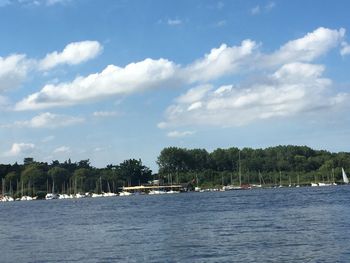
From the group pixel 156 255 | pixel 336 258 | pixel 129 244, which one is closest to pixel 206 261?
pixel 156 255

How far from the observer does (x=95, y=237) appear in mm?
61688

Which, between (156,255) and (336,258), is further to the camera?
(156,255)

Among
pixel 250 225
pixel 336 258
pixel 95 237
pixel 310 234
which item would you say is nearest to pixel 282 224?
pixel 250 225

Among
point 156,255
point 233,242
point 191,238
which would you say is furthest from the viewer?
point 191,238

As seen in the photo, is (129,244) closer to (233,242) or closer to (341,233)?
(233,242)

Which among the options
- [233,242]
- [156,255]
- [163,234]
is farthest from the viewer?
[163,234]

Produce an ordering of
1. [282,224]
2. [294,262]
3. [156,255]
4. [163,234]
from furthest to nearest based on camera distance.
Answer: [282,224], [163,234], [156,255], [294,262]

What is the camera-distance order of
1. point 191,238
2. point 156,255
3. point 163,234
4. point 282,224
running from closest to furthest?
point 156,255 < point 191,238 < point 163,234 < point 282,224

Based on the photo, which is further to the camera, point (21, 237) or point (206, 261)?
point (21, 237)

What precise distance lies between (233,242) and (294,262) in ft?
39.3

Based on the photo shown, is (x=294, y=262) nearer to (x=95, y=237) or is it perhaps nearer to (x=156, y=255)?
(x=156, y=255)

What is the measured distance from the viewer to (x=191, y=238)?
55656mm

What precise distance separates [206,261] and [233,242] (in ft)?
31.9

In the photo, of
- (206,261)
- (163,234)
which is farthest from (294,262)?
(163,234)
